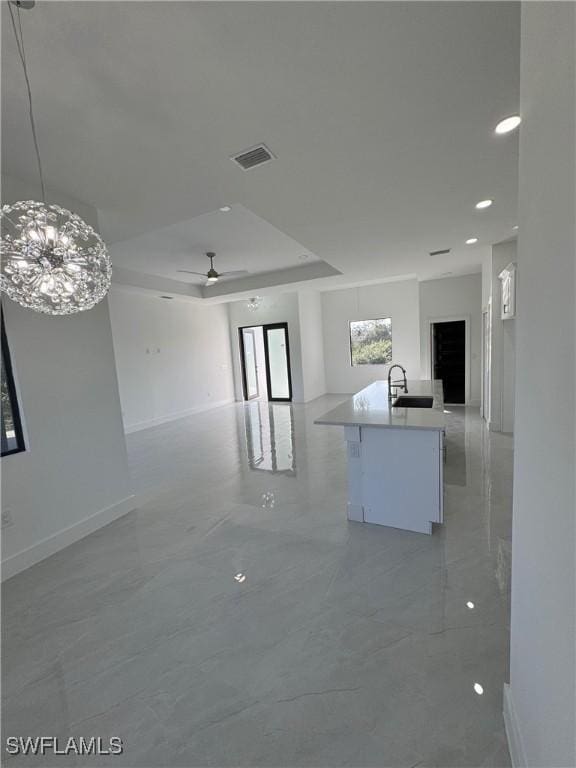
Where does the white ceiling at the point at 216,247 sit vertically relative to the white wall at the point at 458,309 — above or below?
above

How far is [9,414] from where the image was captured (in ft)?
7.93

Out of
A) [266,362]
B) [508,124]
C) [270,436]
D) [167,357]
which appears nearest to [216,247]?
[270,436]

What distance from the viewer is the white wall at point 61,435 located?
94.7 inches

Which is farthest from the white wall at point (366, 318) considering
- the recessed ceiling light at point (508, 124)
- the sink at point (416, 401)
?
the recessed ceiling light at point (508, 124)

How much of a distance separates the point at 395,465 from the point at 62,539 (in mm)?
2728

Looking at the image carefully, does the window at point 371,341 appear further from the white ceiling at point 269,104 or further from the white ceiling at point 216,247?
the white ceiling at point 269,104

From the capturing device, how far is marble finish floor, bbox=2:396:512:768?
1.27m

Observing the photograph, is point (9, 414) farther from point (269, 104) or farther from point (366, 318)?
point (366, 318)

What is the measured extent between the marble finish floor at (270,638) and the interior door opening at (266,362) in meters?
6.17

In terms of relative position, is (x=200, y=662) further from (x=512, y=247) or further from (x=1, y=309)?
(x=512, y=247)

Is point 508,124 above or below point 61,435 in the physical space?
above

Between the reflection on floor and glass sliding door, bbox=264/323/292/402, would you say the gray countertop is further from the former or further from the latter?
glass sliding door, bbox=264/323/292/402

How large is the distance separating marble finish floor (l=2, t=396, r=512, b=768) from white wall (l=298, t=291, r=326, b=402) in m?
5.83

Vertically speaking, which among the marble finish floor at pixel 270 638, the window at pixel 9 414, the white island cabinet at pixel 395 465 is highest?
the window at pixel 9 414
